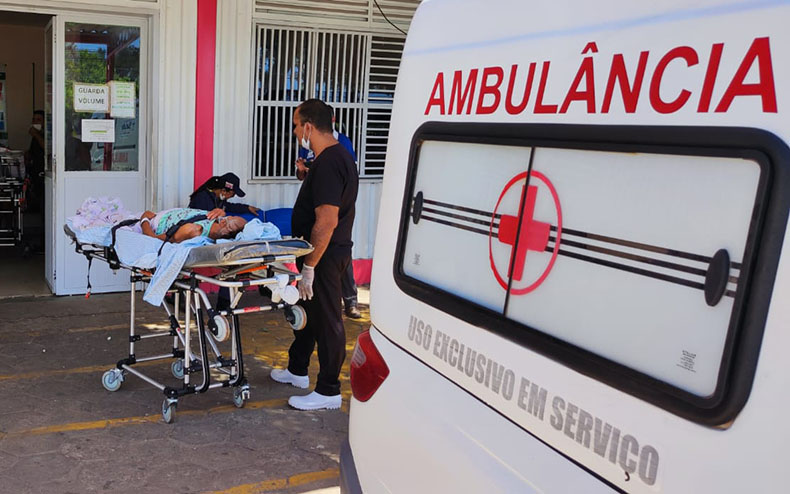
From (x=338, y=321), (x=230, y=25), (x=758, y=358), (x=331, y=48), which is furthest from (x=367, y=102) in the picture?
(x=758, y=358)

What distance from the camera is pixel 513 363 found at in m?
2.08

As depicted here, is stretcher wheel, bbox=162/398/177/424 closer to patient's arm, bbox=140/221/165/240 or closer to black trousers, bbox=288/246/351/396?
black trousers, bbox=288/246/351/396

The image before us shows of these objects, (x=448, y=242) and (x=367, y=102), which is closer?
(x=448, y=242)

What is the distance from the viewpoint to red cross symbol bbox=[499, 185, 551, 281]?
205cm

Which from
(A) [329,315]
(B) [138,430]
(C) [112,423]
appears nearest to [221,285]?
(A) [329,315]

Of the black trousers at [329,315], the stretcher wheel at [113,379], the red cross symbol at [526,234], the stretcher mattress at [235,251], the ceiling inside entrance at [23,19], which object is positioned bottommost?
the stretcher wheel at [113,379]

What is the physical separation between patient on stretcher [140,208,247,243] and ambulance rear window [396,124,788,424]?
309 cm

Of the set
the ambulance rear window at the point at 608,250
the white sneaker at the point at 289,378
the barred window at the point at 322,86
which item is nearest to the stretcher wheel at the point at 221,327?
the white sneaker at the point at 289,378

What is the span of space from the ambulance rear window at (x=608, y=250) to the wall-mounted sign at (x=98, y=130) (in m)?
5.97

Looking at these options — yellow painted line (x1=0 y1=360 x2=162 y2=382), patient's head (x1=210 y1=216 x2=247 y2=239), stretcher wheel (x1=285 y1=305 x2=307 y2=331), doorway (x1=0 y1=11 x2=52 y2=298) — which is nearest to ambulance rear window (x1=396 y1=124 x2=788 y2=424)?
stretcher wheel (x1=285 y1=305 x2=307 y2=331)

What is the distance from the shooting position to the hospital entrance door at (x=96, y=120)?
7516 mm

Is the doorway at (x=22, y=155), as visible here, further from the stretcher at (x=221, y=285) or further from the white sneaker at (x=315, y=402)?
the white sneaker at (x=315, y=402)

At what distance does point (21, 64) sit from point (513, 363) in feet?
45.3

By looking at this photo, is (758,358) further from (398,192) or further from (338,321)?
(338,321)
